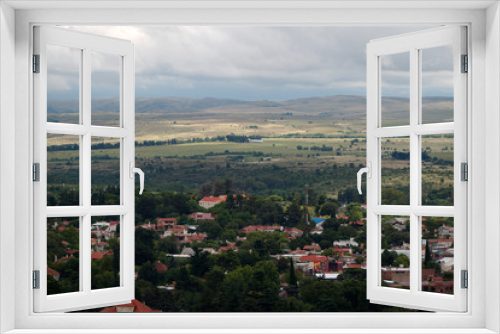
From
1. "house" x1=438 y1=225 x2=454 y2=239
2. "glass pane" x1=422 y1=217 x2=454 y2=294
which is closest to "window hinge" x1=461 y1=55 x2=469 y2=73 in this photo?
"glass pane" x1=422 y1=217 x2=454 y2=294

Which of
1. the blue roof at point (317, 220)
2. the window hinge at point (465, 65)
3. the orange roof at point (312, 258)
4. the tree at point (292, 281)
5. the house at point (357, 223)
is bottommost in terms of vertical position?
the tree at point (292, 281)

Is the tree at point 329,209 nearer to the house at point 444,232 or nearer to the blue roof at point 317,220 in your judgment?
the blue roof at point 317,220

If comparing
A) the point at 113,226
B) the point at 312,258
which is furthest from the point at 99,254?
the point at 312,258

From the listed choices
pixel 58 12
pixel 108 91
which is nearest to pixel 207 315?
pixel 58 12

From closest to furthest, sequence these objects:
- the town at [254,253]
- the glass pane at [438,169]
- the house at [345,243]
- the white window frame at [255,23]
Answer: the white window frame at [255,23] → the glass pane at [438,169] → the town at [254,253] → the house at [345,243]

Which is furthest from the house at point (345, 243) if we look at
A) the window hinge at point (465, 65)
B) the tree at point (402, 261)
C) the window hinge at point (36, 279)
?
the window hinge at point (36, 279)

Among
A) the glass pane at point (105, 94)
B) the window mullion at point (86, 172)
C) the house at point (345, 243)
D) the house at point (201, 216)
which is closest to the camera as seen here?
the window mullion at point (86, 172)

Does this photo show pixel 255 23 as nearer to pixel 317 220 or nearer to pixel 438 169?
pixel 438 169
